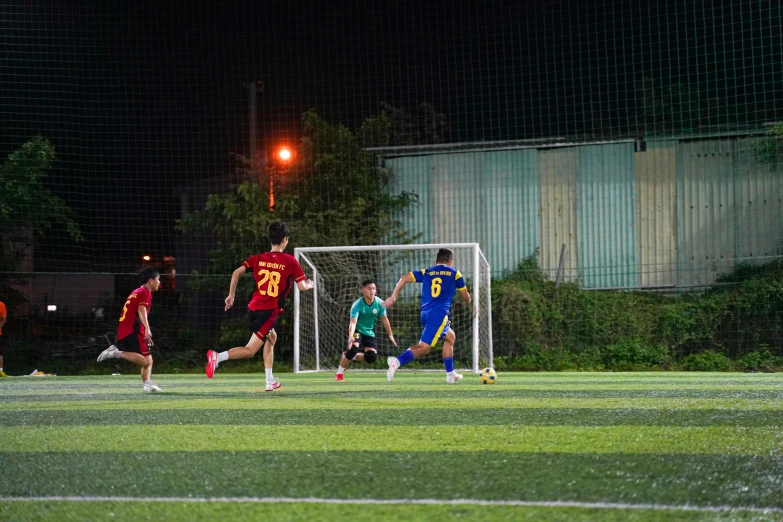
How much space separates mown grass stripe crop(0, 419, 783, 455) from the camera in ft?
14.6

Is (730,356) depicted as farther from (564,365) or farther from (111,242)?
(111,242)

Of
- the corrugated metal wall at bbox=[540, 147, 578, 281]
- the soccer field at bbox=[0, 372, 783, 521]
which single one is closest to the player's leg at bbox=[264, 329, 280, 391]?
the soccer field at bbox=[0, 372, 783, 521]

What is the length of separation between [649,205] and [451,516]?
17.6 metres

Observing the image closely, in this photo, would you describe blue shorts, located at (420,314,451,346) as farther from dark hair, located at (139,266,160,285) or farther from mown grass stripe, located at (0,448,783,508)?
mown grass stripe, located at (0,448,783,508)

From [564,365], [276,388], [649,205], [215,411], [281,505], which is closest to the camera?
[281,505]

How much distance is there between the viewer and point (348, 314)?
17484mm

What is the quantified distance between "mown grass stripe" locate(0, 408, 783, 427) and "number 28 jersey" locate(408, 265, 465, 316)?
12.6ft

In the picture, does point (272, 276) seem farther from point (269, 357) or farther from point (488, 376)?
point (488, 376)

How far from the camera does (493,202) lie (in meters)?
20.1

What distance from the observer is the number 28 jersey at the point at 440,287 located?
412 inches

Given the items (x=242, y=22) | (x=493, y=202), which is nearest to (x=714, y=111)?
(x=493, y=202)

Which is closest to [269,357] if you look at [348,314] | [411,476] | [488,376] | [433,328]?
[433,328]

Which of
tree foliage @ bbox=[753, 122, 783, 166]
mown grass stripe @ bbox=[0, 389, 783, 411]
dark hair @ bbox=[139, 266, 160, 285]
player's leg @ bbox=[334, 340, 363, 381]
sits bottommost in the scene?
mown grass stripe @ bbox=[0, 389, 783, 411]

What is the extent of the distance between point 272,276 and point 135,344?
2.23m
